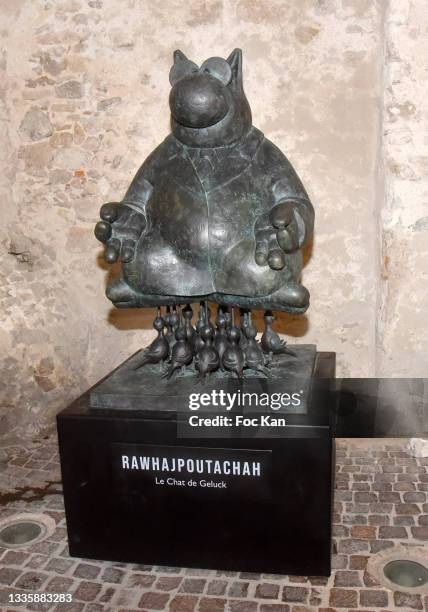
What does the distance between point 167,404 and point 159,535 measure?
0.55 m

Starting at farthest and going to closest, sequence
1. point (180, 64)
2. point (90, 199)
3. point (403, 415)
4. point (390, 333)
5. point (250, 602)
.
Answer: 1. point (90, 199)
2. point (390, 333)
3. point (403, 415)
4. point (180, 64)
5. point (250, 602)

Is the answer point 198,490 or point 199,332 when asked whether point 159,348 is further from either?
point 198,490

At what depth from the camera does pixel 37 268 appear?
3996mm

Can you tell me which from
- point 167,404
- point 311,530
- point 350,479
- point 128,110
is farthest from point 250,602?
point 128,110

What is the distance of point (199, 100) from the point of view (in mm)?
2363

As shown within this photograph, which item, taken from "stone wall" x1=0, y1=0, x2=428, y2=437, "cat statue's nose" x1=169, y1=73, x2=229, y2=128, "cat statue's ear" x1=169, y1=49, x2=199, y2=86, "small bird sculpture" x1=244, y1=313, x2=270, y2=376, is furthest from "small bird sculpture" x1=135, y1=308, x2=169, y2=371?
"stone wall" x1=0, y1=0, x2=428, y2=437

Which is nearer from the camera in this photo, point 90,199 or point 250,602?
point 250,602

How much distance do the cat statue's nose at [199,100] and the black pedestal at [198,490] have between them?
1.09 metres

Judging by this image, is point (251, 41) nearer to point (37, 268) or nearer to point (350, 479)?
point (37, 268)

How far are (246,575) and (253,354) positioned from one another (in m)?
0.90

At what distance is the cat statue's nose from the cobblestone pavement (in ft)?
6.00

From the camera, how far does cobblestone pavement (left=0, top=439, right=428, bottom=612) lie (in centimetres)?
236

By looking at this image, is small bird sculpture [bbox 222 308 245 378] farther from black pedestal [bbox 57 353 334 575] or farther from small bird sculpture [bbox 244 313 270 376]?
black pedestal [bbox 57 353 334 575]

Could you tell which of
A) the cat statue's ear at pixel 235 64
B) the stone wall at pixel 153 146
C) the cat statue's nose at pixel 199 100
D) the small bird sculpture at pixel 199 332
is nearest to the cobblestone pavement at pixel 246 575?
the stone wall at pixel 153 146
